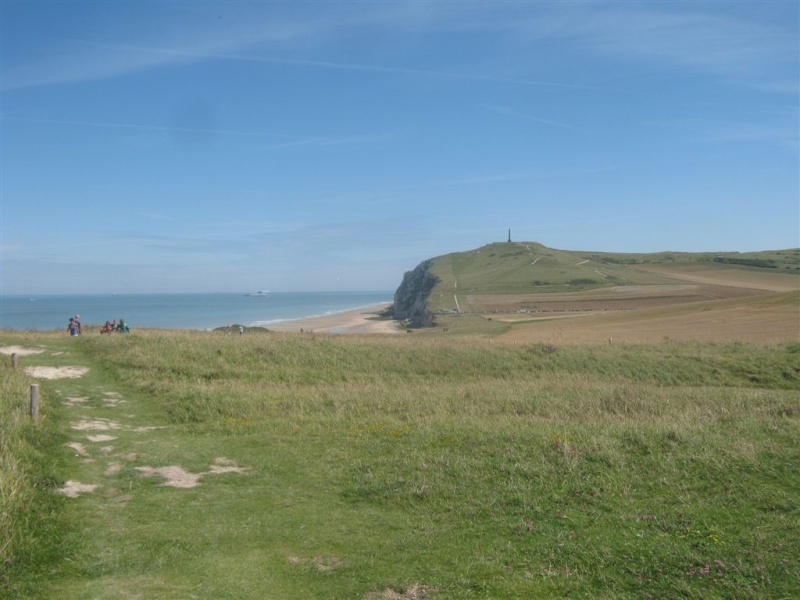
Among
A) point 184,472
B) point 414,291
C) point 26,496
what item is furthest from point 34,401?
point 414,291

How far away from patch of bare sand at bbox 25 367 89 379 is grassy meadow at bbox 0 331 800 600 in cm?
146

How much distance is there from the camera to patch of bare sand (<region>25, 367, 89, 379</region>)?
2047 cm

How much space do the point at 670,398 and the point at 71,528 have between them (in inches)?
638

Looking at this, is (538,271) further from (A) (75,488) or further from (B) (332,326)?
(A) (75,488)

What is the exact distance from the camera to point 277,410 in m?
17.6

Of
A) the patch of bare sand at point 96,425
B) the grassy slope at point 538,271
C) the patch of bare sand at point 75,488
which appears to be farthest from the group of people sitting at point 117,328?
the grassy slope at point 538,271

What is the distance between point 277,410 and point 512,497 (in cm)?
964

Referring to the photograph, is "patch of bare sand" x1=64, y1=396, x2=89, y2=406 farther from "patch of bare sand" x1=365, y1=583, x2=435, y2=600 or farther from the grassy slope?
the grassy slope

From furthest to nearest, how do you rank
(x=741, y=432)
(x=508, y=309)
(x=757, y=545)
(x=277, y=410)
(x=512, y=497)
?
(x=508, y=309) → (x=277, y=410) → (x=741, y=432) → (x=512, y=497) → (x=757, y=545)

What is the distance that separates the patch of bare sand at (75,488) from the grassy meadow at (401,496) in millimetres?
187

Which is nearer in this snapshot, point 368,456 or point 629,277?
point 368,456

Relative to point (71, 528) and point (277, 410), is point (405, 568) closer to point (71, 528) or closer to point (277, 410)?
point (71, 528)

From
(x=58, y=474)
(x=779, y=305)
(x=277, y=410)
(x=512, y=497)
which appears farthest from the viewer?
(x=779, y=305)

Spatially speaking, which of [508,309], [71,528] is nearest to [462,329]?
[508,309]
